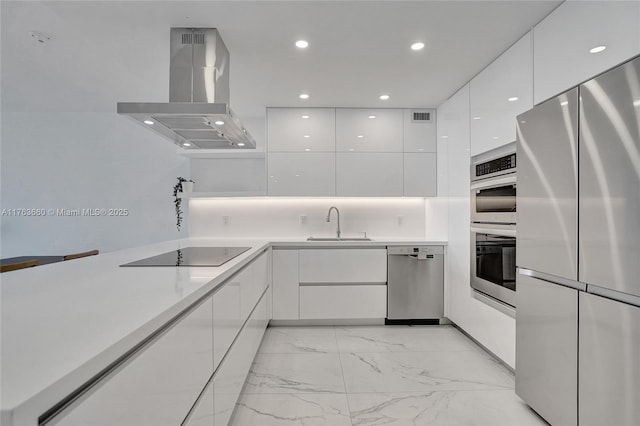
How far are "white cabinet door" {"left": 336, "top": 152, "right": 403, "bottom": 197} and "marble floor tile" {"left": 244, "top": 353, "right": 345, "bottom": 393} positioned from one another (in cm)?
182

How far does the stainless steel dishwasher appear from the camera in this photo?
3.48 meters

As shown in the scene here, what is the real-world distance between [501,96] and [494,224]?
96 centimetres

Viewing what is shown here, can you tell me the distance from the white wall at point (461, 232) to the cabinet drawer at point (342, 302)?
2.49ft

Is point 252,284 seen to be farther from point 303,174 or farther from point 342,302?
point 303,174

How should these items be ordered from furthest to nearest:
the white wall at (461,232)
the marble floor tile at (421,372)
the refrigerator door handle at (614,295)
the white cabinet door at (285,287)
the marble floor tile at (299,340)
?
the white cabinet door at (285,287), the marble floor tile at (299,340), the white wall at (461,232), the marble floor tile at (421,372), the refrigerator door handle at (614,295)

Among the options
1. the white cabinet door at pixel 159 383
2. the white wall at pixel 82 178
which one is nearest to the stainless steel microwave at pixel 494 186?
the white cabinet door at pixel 159 383

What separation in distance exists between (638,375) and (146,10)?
118 inches

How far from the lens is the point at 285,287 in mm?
3461

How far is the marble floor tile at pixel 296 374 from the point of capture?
2211mm

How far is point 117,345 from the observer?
26.8 inches

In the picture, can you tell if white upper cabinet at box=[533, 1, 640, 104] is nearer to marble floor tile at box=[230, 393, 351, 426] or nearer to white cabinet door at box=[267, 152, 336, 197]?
white cabinet door at box=[267, 152, 336, 197]

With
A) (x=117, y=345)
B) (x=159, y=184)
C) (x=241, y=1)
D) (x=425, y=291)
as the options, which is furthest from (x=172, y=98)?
(x=425, y=291)

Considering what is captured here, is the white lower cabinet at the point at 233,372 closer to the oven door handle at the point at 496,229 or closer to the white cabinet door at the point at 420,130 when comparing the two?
the oven door handle at the point at 496,229

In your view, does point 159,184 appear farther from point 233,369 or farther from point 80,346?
point 80,346
